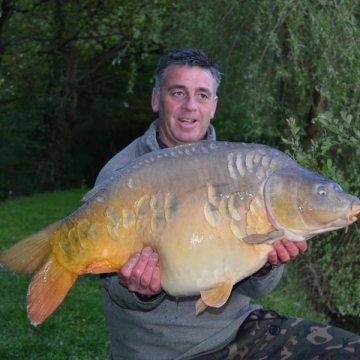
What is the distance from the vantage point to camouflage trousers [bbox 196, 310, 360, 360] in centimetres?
239

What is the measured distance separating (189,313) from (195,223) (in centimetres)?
62

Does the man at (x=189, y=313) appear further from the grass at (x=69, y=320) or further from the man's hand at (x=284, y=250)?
the grass at (x=69, y=320)

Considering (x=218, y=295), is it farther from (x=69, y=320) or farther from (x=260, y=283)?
(x=69, y=320)

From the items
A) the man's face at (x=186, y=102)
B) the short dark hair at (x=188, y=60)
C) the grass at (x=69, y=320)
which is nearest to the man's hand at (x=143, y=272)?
the man's face at (x=186, y=102)

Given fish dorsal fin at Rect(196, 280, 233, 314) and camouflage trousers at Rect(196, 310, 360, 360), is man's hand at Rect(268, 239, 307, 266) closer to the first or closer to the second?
fish dorsal fin at Rect(196, 280, 233, 314)

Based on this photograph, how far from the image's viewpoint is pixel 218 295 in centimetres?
188

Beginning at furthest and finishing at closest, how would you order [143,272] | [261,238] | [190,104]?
1. [190,104]
2. [143,272]
3. [261,238]

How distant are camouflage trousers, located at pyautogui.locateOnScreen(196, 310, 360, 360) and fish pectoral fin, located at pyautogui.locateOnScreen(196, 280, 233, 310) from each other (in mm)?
556

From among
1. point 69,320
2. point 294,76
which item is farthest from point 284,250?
point 294,76

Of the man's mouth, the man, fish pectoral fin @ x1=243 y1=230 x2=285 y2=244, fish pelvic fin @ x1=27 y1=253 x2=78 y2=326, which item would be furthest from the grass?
fish pectoral fin @ x1=243 y1=230 x2=285 y2=244

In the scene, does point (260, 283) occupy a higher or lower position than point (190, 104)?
lower

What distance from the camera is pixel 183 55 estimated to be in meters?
2.54

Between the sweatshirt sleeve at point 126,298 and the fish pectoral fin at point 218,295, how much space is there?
0.33 m

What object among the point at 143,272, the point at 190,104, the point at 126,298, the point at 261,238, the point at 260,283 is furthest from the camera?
the point at 190,104
